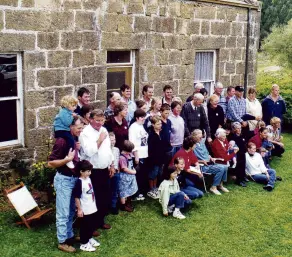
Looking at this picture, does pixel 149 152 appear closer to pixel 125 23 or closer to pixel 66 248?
pixel 66 248

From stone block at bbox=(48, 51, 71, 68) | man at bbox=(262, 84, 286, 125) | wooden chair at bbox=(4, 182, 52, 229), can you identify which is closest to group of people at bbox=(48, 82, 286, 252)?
man at bbox=(262, 84, 286, 125)

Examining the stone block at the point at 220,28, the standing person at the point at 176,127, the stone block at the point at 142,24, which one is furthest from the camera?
the stone block at the point at 220,28

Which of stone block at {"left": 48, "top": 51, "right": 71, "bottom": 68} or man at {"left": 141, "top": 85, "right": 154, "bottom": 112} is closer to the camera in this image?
stone block at {"left": 48, "top": 51, "right": 71, "bottom": 68}

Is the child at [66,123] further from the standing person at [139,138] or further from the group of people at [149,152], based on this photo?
the standing person at [139,138]

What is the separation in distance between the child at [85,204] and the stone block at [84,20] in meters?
3.69

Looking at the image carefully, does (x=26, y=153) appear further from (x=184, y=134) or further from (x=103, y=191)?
(x=184, y=134)

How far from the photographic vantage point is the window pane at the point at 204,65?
12.8m

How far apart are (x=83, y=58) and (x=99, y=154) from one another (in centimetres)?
321

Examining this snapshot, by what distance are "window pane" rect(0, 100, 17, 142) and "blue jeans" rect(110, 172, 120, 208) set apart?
226 cm

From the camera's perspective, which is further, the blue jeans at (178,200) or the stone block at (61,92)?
the stone block at (61,92)

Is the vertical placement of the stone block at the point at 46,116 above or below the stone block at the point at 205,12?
below

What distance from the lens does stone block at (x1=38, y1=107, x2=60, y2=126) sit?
887 cm

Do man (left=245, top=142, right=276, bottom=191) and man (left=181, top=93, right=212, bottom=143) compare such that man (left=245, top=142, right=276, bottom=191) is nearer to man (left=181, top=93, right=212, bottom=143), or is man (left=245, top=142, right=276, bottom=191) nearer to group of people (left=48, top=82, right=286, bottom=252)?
group of people (left=48, top=82, right=286, bottom=252)

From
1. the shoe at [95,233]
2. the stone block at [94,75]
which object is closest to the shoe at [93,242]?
the shoe at [95,233]
